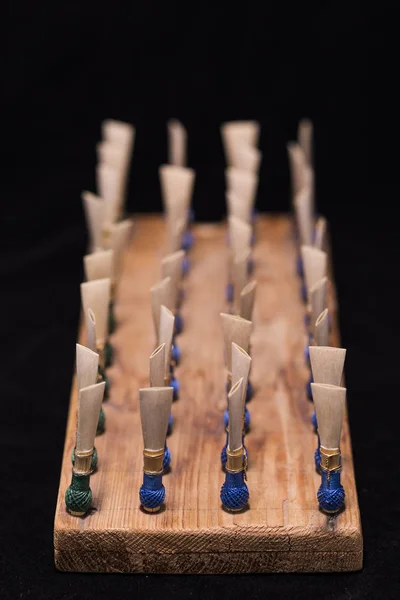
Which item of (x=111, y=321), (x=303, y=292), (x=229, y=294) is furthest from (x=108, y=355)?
(x=303, y=292)

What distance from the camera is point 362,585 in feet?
8.26

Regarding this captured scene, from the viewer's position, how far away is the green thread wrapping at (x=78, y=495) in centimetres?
251

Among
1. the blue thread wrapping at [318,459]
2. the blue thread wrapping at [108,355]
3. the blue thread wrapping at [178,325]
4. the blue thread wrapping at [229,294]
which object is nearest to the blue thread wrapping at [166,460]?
the blue thread wrapping at [318,459]

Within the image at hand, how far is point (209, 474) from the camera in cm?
263

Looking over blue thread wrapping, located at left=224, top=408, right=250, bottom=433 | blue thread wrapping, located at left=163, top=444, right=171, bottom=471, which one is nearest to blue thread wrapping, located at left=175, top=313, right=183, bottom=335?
blue thread wrapping, located at left=224, top=408, right=250, bottom=433

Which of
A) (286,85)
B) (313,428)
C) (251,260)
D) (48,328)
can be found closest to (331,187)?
(286,85)

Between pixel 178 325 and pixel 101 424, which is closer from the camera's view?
→ pixel 101 424

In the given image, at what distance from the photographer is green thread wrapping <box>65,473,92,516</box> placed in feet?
8.25

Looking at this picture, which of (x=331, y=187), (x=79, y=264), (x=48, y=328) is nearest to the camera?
(x=48, y=328)

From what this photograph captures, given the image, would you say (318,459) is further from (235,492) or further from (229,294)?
(229,294)

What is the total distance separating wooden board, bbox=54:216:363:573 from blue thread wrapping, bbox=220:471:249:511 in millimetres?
20

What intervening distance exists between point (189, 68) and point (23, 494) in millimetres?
1372

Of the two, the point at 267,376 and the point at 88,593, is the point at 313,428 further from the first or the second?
the point at 88,593

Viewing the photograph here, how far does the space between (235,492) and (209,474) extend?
0.13 m
